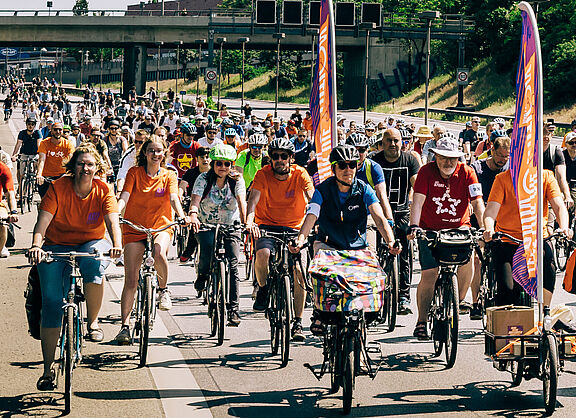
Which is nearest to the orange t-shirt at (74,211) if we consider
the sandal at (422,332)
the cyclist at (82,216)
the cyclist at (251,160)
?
the cyclist at (82,216)

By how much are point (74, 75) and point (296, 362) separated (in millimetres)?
156383

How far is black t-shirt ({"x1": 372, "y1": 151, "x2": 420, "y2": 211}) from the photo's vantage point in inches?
466

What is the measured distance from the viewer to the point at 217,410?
751 cm

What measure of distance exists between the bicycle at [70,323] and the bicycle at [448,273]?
2910mm

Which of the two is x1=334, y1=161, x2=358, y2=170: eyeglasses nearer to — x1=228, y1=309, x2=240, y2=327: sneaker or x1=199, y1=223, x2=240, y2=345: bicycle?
x1=199, y1=223, x2=240, y2=345: bicycle

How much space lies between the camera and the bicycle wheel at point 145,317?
28.8 feet

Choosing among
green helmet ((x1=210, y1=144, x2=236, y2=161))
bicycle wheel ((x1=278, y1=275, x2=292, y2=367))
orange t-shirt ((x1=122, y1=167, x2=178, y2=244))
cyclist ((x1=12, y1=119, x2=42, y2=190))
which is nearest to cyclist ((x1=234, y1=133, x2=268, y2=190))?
green helmet ((x1=210, y1=144, x2=236, y2=161))

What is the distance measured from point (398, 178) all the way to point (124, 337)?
3.93m

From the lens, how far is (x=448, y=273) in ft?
29.8

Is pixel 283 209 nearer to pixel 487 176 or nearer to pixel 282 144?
pixel 282 144

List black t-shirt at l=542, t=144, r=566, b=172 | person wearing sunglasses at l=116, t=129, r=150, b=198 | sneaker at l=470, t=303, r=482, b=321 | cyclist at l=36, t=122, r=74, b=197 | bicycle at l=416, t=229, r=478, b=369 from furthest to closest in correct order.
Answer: cyclist at l=36, t=122, r=74, b=197 < person wearing sunglasses at l=116, t=129, r=150, b=198 < black t-shirt at l=542, t=144, r=566, b=172 < sneaker at l=470, t=303, r=482, b=321 < bicycle at l=416, t=229, r=478, b=369

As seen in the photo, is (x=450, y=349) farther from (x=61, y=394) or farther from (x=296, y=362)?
(x=61, y=394)

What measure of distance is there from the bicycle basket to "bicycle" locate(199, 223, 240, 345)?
208 centimetres

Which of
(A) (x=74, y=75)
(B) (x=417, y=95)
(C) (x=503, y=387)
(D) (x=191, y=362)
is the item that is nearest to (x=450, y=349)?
(C) (x=503, y=387)
